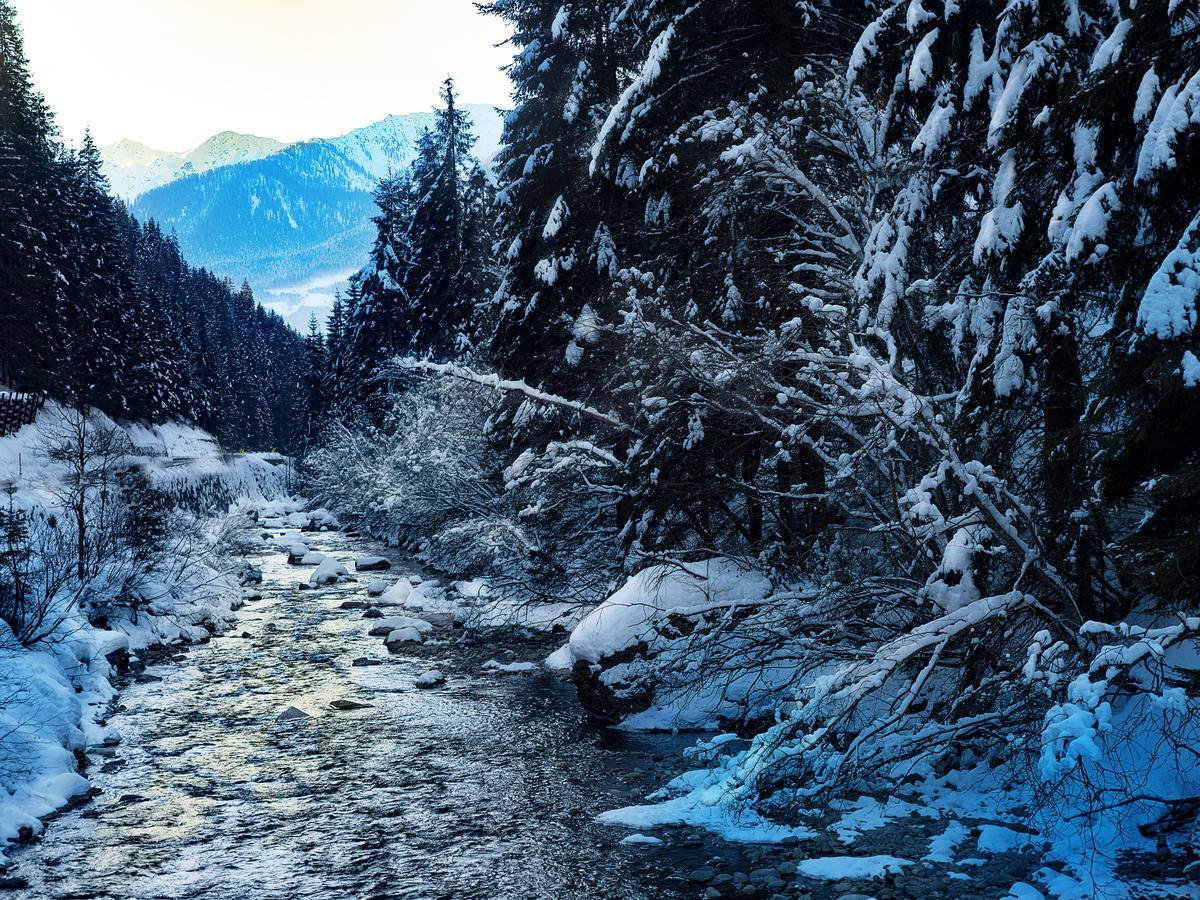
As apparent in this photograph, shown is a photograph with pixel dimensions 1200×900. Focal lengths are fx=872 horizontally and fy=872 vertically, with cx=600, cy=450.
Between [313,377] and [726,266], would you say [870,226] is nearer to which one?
[726,266]

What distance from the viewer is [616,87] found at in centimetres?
1745

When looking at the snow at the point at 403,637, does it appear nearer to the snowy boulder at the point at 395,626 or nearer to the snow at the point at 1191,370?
the snowy boulder at the point at 395,626

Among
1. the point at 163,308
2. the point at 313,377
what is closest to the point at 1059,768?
the point at 313,377

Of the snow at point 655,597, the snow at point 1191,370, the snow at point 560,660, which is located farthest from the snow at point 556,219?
the snow at point 1191,370

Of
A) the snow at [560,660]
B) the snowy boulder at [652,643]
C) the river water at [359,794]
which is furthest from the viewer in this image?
the snow at [560,660]

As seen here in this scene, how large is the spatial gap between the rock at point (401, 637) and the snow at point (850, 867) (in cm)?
1066

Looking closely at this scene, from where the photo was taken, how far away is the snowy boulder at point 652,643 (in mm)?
11086

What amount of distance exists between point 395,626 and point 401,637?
125cm

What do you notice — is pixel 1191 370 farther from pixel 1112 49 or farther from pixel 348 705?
pixel 348 705

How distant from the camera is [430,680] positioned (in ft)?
44.3

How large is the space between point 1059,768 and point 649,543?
8.76 metres

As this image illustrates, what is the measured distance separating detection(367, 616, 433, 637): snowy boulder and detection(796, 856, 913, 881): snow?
11.3 m

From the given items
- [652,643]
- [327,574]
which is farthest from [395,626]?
[327,574]

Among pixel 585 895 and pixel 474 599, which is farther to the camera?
pixel 474 599
